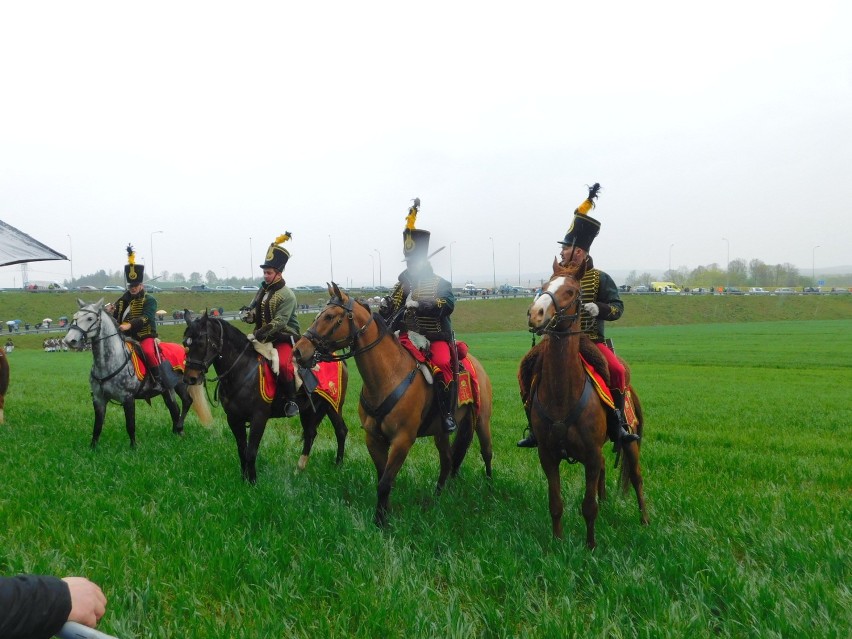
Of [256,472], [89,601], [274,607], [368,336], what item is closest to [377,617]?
[274,607]

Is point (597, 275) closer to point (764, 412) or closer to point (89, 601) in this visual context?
point (89, 601)

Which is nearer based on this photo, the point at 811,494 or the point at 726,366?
the point at 811,494

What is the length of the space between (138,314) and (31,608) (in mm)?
10902

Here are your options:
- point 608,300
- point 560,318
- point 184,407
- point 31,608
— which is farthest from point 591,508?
point 184,407

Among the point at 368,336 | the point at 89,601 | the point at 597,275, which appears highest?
the point at 597,275

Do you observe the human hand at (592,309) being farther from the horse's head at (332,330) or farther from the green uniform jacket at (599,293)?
the horse's head at (332,330)

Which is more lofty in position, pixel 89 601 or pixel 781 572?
pixel 89 601

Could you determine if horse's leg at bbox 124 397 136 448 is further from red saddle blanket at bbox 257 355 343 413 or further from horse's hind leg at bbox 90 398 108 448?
red saddle blanket at bbox 257 355 343 413

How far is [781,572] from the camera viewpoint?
203 inches

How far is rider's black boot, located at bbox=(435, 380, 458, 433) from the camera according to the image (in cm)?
776

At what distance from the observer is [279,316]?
9.25 m

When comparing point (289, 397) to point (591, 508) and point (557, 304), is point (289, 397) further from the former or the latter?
point (557, 304)

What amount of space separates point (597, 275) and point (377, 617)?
431 centimetres

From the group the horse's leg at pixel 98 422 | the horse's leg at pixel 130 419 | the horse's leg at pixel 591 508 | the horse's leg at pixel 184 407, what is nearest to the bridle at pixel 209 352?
the horse's leg at pixel 130 419
